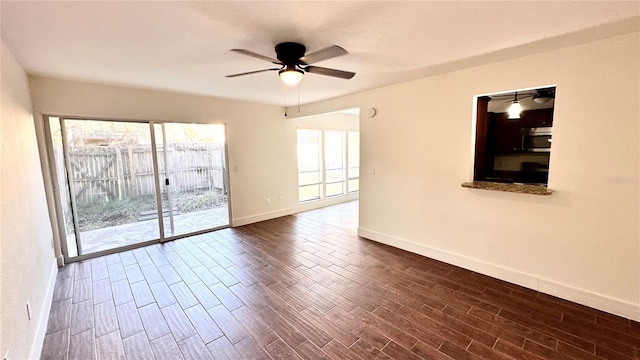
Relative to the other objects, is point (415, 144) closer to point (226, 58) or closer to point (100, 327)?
point (226, 58)

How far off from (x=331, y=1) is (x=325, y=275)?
2.69 metres

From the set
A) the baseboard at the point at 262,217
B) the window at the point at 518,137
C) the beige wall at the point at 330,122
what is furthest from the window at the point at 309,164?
the window at the point at 518,137

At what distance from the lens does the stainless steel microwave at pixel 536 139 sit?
396 centimetres

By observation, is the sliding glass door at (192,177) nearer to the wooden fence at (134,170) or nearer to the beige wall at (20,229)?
the wooden fence at (134,170)

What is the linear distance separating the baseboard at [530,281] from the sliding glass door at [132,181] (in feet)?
11.4

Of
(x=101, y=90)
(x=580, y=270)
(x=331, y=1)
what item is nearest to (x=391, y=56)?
(x=331, y=1)

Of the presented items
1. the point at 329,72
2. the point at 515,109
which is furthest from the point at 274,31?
the point at 515,109

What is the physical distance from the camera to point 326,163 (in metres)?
6.68

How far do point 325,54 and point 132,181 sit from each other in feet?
12.2

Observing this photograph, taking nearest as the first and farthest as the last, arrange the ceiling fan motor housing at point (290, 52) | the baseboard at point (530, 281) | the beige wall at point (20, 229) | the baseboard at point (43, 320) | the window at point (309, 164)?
the beige wall at point (20, 229)
the baseboard at point (43, 320)
the ceiling fan motor housing at point (290, 52)
the baseboard at point (530, 281)
the window at point (309, 164)

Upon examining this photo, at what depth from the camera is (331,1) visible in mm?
1613

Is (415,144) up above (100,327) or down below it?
above

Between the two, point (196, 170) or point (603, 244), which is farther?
point (196, 170)

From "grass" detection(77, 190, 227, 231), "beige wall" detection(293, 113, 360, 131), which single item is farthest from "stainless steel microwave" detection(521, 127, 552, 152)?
"grass" detection(77, 190, 227, 231)
